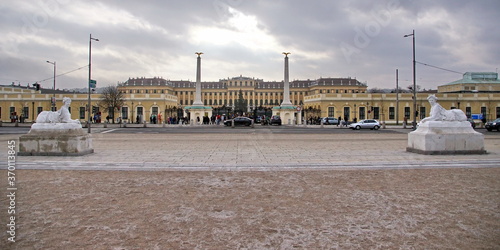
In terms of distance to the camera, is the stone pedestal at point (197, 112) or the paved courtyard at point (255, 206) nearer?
the paved courtyard at point (255, 206)

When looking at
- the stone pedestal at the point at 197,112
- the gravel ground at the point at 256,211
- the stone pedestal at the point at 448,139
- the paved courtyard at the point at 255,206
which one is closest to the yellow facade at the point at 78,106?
the stone pedestal at the point at 197,112

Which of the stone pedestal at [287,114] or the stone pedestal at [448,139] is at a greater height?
the stone pedestal at [287,114]

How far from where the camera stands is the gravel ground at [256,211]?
392 cm

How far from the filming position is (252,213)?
4934mm

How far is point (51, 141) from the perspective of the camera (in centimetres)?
1098

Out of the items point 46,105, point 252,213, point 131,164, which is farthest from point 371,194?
point 46,105

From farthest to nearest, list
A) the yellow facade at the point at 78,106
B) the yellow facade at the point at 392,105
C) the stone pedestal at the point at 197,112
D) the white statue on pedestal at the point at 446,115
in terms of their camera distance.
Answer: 1. the yellow facade at the point at 78,106
2. the yellow facade at the point at 392,105
3. the stone pedestal at the point at 197,112
4. the white statue on pedestal at the point at 446,115

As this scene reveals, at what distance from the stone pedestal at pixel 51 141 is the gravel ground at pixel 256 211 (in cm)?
343

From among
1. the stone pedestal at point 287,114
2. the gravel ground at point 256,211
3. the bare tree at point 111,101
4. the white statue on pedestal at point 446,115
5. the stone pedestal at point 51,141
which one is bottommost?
the gravel ground at point 256,211

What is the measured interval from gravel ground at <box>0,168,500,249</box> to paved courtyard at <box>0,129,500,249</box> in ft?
0.05

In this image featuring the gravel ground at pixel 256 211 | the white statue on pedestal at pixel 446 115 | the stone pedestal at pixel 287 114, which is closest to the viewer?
the gravel ground at pixel 256 211

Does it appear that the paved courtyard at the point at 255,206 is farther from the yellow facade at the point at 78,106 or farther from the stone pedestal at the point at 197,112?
the yellow facade at the point at 78,106

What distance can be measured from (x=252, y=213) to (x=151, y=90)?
110 m

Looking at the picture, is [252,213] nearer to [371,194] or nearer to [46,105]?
[371,194]
